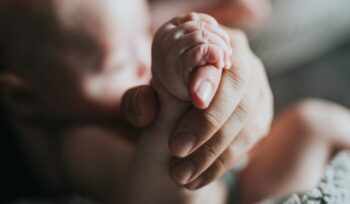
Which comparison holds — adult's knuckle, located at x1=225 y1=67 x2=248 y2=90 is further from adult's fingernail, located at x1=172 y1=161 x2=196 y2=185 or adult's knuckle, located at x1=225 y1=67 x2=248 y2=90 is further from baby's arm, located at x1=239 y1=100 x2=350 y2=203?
baby's arm, located at x1=239 y1=100 x2=350 y2=203

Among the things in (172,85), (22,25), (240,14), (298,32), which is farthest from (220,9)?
(172,85)

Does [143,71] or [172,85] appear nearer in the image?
[172,85]

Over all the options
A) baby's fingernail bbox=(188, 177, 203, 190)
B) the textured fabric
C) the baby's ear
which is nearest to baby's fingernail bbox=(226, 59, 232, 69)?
baby's fingernail bbox=(188, 177, 203, 190)

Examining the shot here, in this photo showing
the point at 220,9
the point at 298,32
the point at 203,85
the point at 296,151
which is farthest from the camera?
the point at 298,32

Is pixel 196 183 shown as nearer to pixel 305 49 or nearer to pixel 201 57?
pixel 201 57

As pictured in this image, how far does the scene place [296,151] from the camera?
0.73 m

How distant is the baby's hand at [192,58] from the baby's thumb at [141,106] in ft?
0.06

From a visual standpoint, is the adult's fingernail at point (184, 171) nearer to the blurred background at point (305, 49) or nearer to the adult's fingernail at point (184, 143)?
the adult's fingernail at point (184, 143)

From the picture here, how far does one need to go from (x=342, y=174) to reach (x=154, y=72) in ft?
0.80

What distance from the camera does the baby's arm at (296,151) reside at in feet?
2.31

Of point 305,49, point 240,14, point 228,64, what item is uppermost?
point 228,64

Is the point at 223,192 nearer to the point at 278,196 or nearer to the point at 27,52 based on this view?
the point at 278,196

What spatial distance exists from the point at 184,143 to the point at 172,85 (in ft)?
0.17

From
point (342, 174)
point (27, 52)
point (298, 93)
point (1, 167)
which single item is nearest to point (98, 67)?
point (27, 52)
